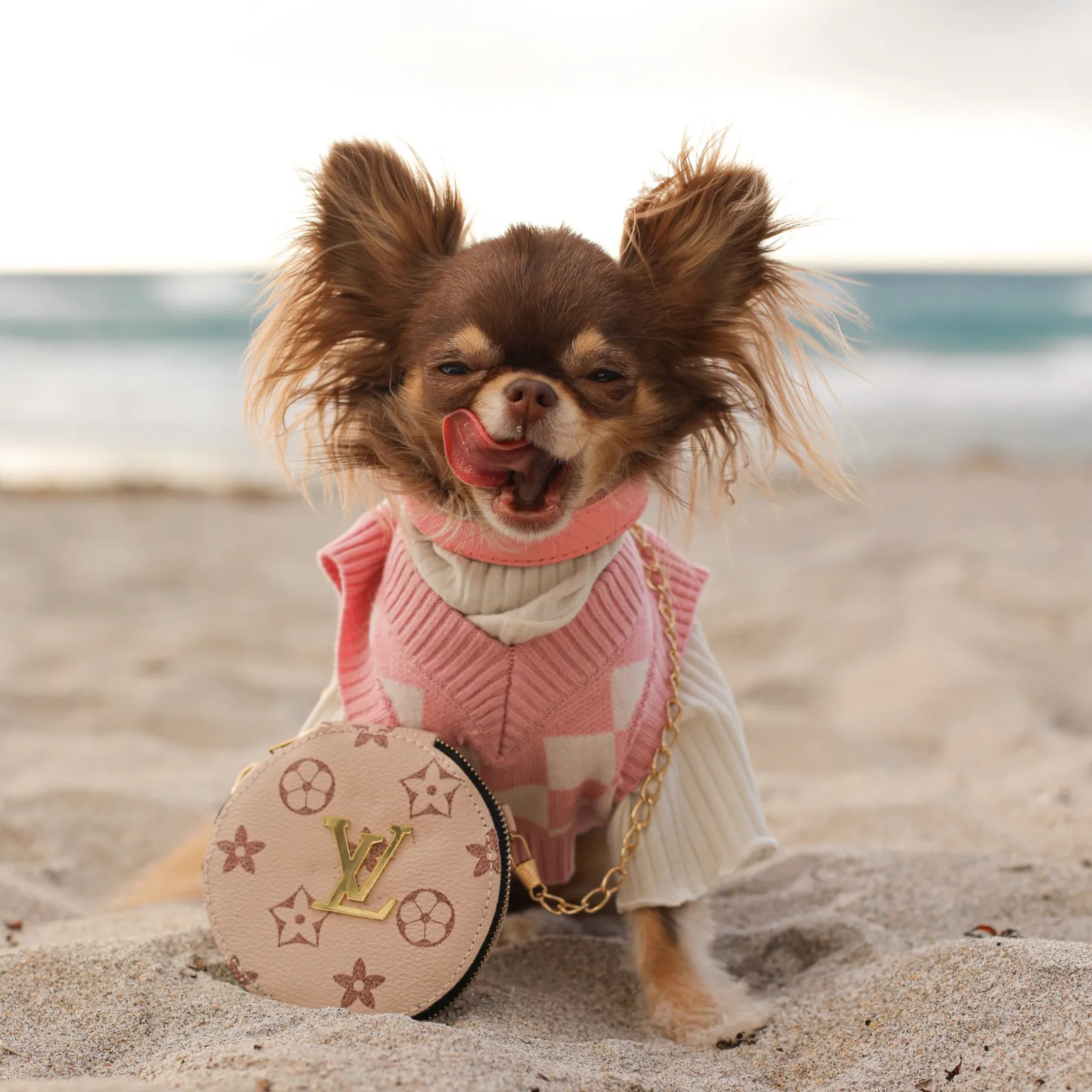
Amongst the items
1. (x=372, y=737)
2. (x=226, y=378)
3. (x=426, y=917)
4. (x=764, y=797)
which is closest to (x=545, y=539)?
(x=372, y=737)

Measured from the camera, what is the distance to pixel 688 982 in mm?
2275

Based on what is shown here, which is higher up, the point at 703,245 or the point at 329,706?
the point at 703,245

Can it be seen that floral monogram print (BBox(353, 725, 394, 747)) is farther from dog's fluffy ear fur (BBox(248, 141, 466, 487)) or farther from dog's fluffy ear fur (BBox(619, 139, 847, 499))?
dog's fluffy ear fur (BBox(619, 139, 847, 499))

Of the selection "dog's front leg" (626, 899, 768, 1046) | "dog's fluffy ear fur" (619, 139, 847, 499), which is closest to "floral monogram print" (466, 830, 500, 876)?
"dog's front leg" (626, 899, 768, 1046)

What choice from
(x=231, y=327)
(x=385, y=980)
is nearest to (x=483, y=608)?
(x=385, y=980)

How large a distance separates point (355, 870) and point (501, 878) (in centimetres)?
28

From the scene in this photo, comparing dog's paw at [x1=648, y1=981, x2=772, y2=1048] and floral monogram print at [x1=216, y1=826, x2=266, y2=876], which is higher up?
floral monogram print at [x1=216, y1=826, x2=266, y2=876]

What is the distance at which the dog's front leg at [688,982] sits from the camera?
218 centimetres

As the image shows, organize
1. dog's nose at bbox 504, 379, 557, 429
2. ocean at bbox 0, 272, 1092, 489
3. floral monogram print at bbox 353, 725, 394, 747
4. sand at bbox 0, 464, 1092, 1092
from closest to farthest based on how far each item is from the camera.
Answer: sand at bbox 0, 464, 1092, 1092
dog's nose at bbox 504, 379, 557, 429
floral monogram print at bbox 353, 725, 394, 747
ocean at bbox 0, 272, 1092, 489

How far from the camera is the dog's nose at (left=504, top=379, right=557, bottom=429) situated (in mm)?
1952

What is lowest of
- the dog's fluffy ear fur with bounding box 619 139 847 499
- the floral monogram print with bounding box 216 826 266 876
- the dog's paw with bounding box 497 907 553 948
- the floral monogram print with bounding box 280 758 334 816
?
the dog's paw with bounding box 497 907 553 948

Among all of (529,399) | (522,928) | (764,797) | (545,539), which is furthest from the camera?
(764,797)

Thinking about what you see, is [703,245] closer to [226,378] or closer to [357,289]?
[357,289]

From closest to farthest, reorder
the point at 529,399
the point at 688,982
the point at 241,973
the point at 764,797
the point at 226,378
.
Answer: the point at 529,399, the point at 241,973, the point at 688,982, the point at 764,797, the point at 226,378
